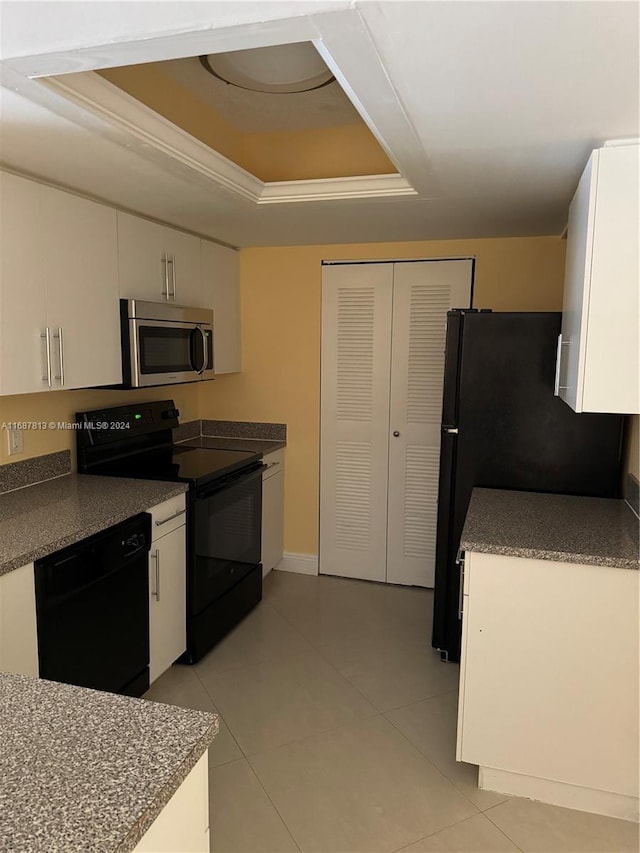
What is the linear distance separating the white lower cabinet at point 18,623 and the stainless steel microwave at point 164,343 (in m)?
1.13

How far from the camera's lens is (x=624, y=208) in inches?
70.0

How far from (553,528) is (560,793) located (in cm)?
88

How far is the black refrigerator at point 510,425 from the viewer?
266cm

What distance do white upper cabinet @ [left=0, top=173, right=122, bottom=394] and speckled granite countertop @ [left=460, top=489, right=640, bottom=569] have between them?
1637 mm

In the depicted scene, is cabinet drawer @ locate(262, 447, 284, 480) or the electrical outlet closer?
the electrical outlet

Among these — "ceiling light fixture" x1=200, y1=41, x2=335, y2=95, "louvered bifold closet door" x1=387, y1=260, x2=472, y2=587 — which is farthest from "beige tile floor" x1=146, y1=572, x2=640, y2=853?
"ceiling light fixture" x1=200, y1=41, x2=335, y2=95

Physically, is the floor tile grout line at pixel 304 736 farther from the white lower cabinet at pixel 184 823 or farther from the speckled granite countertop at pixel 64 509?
the white lower cabinet at pixel 184 823

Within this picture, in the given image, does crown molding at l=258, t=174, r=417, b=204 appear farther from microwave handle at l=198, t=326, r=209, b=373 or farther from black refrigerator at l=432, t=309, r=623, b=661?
microwave handle at l=198, t=326, r=209, b=373

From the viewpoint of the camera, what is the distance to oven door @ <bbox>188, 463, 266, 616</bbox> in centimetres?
284

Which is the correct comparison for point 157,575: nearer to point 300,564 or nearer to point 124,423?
point 124,423

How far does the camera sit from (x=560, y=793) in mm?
2078

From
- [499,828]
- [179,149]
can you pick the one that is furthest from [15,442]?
[499,828]

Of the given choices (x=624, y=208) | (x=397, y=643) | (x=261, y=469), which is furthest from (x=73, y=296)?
(x=397, y=643)

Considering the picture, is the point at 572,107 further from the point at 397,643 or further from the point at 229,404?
the point at 229,404
